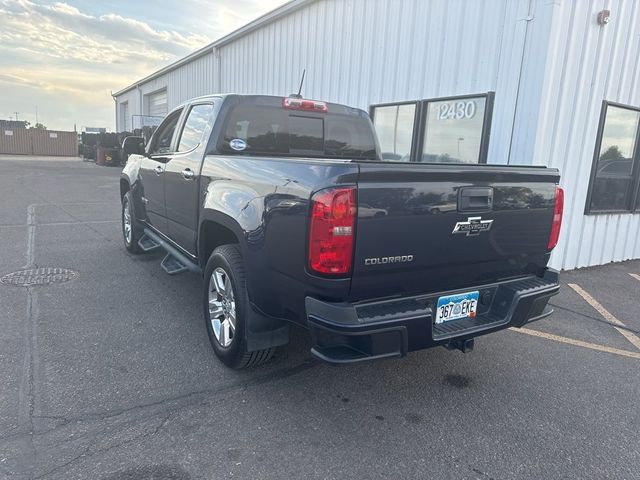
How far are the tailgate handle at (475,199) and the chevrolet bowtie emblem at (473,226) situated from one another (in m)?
0.07

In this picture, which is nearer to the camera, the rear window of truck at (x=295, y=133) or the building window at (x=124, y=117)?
the rear window of truck at (x=295, y=133)

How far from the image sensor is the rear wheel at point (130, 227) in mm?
6203

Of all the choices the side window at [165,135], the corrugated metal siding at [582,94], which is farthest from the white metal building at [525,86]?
the side window at [165,135]

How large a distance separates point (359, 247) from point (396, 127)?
6145 millimetres

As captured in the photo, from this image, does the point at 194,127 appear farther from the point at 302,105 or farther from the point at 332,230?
the point at 332,230

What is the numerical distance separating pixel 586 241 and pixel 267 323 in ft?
19.0

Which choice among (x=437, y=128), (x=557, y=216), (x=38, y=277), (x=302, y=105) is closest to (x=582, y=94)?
(x=437, y=128)

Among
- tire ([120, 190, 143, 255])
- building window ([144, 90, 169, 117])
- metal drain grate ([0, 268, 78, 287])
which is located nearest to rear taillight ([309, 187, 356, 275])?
metal drain grate ([0, 268, 78, 287])

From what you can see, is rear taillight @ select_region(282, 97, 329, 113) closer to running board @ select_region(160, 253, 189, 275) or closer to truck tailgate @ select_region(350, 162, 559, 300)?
running board @ select_region(160, 253, 189, 275)

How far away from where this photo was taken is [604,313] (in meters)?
5.10

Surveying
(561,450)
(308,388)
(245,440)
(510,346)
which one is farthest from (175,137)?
(561,450)

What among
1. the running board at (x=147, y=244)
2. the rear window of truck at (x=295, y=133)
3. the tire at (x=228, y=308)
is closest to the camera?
the tire at (x=228, y=308)

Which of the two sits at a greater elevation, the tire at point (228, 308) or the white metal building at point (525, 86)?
the white metal building at point (525, 86)

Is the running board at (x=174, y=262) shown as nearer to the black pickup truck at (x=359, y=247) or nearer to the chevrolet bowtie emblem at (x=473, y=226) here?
the black pickup truck at (x=359, y=247)
